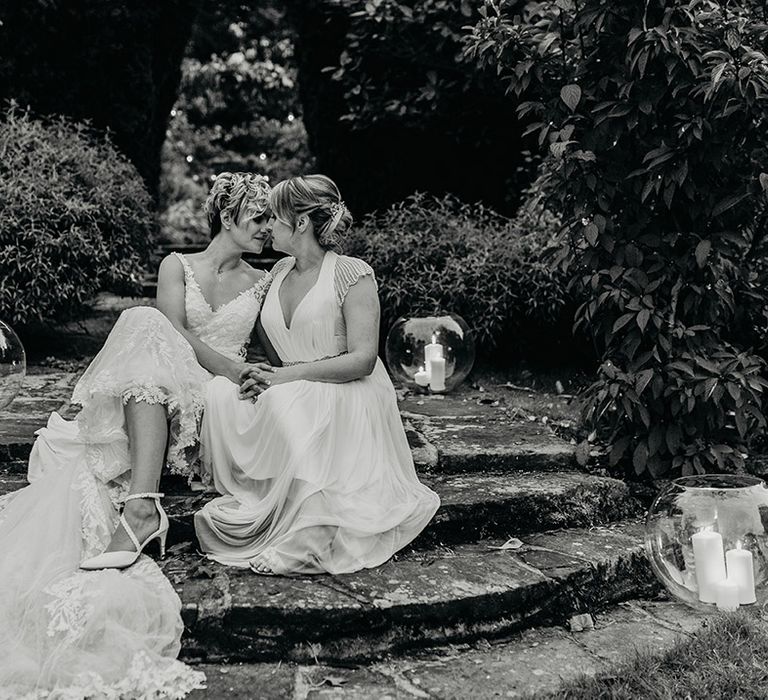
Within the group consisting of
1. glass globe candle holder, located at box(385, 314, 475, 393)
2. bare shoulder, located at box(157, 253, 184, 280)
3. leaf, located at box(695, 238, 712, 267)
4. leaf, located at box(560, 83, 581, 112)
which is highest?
leaf, located at box(560, 83, 581, 112)

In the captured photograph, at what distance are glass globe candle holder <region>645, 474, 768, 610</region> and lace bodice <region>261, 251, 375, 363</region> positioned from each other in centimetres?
141

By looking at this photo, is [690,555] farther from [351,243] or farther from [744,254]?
[351,243]

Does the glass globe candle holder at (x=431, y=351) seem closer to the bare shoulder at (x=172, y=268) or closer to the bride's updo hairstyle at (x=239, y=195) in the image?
the bride's updo hairstyle at (x=239, y=195)

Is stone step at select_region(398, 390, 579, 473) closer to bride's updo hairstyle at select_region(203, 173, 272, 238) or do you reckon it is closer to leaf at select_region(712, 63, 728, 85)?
bride's updo hairstyle at select_region(203, 173, 272, 238)

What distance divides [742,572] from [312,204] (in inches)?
82.6

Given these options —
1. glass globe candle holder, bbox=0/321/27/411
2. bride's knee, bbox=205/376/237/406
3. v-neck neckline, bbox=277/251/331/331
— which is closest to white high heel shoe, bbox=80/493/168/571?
bride's knee, bbox=205/376/237/406

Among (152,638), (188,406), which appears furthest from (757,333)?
(152,638)

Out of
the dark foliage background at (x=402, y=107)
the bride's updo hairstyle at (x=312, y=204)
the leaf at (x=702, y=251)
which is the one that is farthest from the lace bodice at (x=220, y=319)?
the dark foliage background at (x=402, y=107)

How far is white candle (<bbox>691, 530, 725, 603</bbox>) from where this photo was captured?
10.7ft

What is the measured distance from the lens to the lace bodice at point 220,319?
4078mm

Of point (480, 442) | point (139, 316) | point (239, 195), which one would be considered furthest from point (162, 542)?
point (480, 442)

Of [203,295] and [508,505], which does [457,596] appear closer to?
[508,505]

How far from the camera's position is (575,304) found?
6406 millimetres

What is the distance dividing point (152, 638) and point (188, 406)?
3.07 feet
